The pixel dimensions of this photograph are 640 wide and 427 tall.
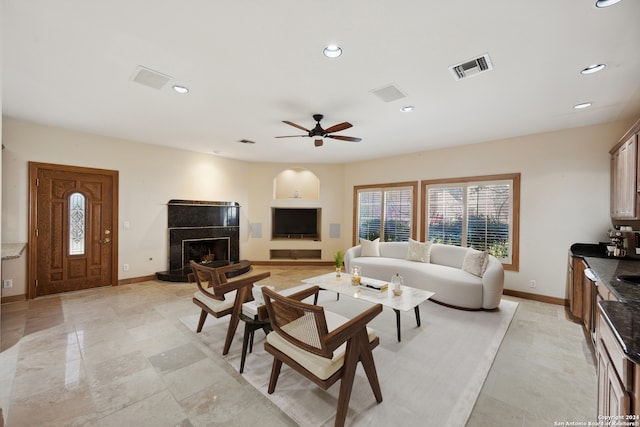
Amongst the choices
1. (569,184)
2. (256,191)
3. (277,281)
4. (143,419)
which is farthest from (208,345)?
(569,184)

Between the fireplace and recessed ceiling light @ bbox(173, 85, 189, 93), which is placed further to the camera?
the fireplace

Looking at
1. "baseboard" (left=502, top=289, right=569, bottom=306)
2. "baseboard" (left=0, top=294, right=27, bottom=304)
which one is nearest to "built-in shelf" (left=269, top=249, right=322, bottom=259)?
"baseboard" (left=502, top=289, right=569, bottom=306)

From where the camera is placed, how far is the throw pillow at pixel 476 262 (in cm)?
409

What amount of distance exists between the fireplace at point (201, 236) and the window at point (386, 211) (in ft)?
10.4

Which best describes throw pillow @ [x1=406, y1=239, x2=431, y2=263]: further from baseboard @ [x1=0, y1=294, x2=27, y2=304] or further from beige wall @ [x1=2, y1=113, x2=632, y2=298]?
baseboard @ [x1=0, y1=294, x2=27, y2=304]

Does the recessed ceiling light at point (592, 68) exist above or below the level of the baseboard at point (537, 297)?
above

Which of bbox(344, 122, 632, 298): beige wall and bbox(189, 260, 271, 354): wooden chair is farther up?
bbox(344, 122, 632, 298): beige wall

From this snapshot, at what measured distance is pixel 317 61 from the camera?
2432 mm

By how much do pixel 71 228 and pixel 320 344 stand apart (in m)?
5.26

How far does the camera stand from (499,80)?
2709 millimetres

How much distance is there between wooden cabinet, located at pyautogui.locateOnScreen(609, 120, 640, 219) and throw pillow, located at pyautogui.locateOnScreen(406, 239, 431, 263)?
2588 mm

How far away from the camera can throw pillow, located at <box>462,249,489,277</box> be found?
409cm

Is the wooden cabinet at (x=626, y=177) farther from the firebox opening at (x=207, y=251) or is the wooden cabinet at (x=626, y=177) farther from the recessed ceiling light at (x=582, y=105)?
the firebox opening at (x=207, y=251)

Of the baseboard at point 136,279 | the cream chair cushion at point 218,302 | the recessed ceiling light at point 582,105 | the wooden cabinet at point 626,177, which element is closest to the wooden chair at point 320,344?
the cream chair cushion at point 218,302
